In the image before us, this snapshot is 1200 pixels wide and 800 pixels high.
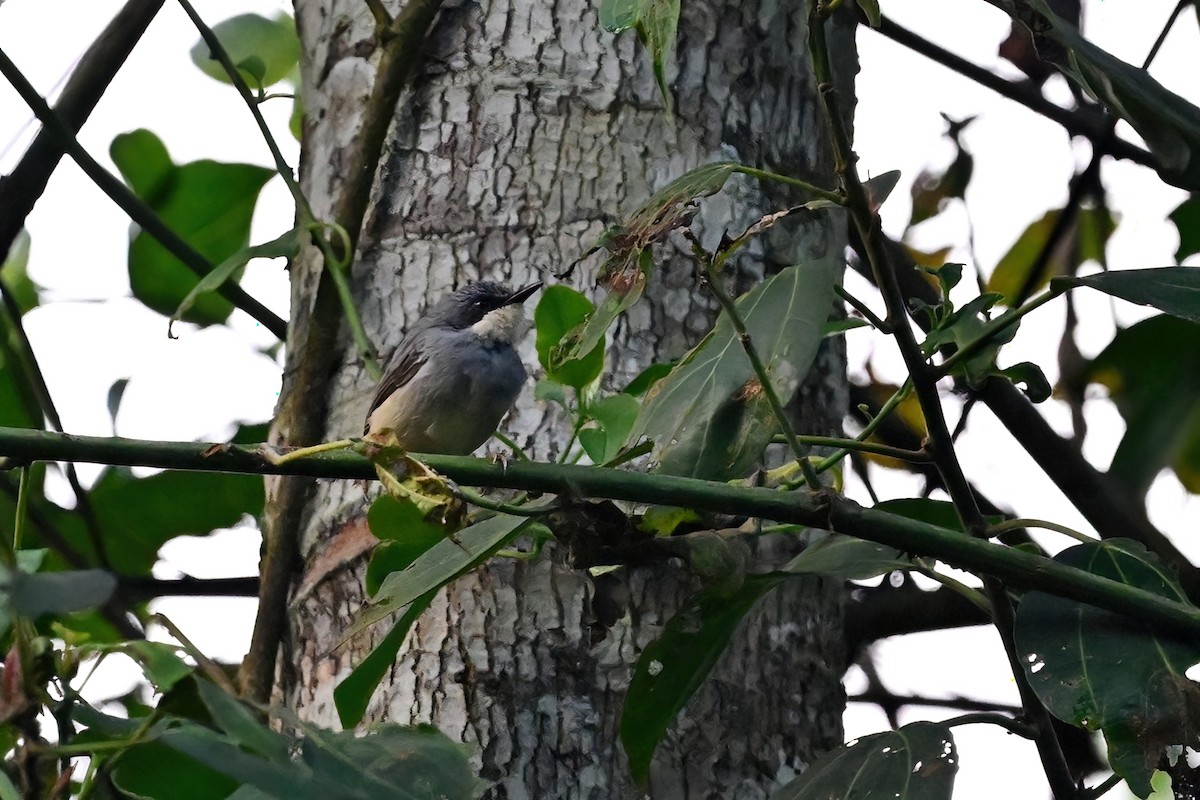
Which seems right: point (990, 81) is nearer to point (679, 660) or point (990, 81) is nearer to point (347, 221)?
point (347, 221)

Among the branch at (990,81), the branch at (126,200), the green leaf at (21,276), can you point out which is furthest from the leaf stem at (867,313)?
the green leaf at (21,276)

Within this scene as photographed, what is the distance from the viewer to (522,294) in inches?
118

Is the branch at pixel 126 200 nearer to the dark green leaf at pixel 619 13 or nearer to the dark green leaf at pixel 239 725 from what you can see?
the dark green leaf at pixel 619 13

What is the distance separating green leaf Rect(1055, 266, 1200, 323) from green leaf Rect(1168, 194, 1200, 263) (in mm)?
1146

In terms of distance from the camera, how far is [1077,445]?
12.5 ft

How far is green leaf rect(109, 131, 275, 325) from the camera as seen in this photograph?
4000mm

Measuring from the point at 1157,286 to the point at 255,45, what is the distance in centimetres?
319

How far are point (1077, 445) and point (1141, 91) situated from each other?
2286 mm

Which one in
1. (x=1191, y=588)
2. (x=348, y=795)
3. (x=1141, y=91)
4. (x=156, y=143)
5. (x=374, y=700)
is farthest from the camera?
(x=156, y=143)

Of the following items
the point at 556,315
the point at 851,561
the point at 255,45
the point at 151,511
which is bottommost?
the point at 851,561

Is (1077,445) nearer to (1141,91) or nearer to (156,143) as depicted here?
(1141,91)

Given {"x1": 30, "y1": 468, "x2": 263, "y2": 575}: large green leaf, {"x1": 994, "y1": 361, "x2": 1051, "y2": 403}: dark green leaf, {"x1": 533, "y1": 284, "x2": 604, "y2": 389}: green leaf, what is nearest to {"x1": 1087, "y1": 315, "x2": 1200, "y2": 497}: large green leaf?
{"x1": 994, "y1": 361, "x2": 1051, "y2": 403}: dark green leaf

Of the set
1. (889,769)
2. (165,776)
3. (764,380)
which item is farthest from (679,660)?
(165,776)

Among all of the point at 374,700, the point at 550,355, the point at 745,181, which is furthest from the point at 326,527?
the point at 745,181
